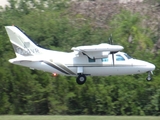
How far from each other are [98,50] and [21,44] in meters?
4.75

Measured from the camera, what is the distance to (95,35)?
45.4m

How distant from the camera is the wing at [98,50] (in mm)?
28739

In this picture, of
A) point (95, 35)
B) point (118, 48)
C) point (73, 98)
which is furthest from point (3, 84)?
point (118, 48)

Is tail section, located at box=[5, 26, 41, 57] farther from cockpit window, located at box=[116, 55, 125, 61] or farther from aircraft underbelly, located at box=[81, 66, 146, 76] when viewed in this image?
cockpit window, located at box=[116, 55, 125, 61]

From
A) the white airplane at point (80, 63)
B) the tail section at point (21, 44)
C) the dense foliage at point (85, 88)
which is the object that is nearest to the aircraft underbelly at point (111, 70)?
the white airplane at point (80, 63)

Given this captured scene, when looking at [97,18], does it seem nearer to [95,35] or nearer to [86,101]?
[95,35]

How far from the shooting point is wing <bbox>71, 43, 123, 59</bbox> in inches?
1131

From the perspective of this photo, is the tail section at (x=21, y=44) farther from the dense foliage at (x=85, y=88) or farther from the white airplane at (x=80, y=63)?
the dense foliage at (x=85, y=88)

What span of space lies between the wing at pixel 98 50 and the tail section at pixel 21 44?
8.99 feet

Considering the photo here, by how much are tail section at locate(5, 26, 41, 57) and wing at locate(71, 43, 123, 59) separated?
274cm

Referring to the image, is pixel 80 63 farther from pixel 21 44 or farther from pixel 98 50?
pixel 21 44

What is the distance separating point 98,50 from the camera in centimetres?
2892

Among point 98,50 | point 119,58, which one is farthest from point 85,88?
point 98,50

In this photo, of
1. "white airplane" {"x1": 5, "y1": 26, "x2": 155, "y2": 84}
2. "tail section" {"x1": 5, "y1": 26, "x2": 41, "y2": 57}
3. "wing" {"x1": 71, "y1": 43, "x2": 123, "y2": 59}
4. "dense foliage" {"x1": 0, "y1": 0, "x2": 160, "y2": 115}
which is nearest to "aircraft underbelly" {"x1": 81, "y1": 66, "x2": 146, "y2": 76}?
"white airplane" {"x1": 5, "y1": 26, "x2": 155, "y2": 84}
